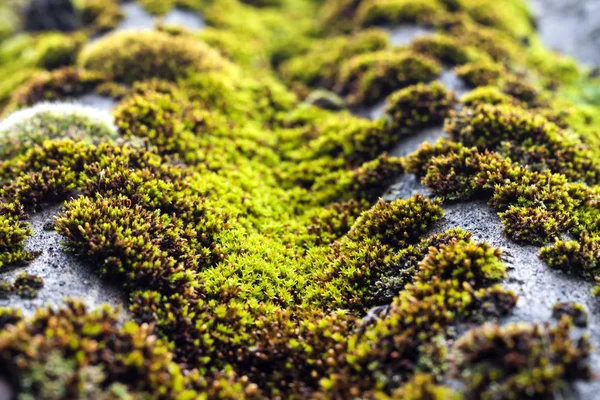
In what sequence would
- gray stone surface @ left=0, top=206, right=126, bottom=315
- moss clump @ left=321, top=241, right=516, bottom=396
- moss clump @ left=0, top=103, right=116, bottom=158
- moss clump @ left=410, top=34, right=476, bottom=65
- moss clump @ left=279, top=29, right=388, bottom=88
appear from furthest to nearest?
moss clump @ left=279, top=29, right=388, bottom=88 < moss clump @ left=410, top=34, right=476, bottom=65 < moss clump @ left=0, top=103, right=116, bottom=158 < gray stone surface @ left=0, top=206, right=126, bottom=315 < moss clump @ left=321, top=241, right=516, bottom=396

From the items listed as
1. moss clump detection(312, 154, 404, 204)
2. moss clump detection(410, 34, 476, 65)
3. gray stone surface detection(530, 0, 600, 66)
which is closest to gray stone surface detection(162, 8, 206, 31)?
moss clump detection(410, 34, 476, 65)

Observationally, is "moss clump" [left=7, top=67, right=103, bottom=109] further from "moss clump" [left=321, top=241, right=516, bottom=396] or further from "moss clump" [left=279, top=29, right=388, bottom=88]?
"moss clump" [left=321, top=241, right=516, bottom=396]

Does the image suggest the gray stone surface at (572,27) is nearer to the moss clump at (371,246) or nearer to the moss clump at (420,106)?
the moss clump at (420,106)

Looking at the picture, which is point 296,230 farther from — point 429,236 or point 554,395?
point 554,395

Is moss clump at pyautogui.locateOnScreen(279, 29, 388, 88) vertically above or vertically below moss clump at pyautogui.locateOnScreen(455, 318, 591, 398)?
above

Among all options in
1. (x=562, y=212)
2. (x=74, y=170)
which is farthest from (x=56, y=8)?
(x=562, y=212)

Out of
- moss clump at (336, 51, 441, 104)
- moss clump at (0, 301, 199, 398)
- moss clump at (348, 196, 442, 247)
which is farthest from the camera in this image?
moss clump at (336, 51, 441, 104)

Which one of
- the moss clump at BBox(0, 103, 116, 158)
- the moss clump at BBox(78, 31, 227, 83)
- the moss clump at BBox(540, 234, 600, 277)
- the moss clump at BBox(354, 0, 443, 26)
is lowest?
the moss clump at BBox(540, 234, 600, 277)
